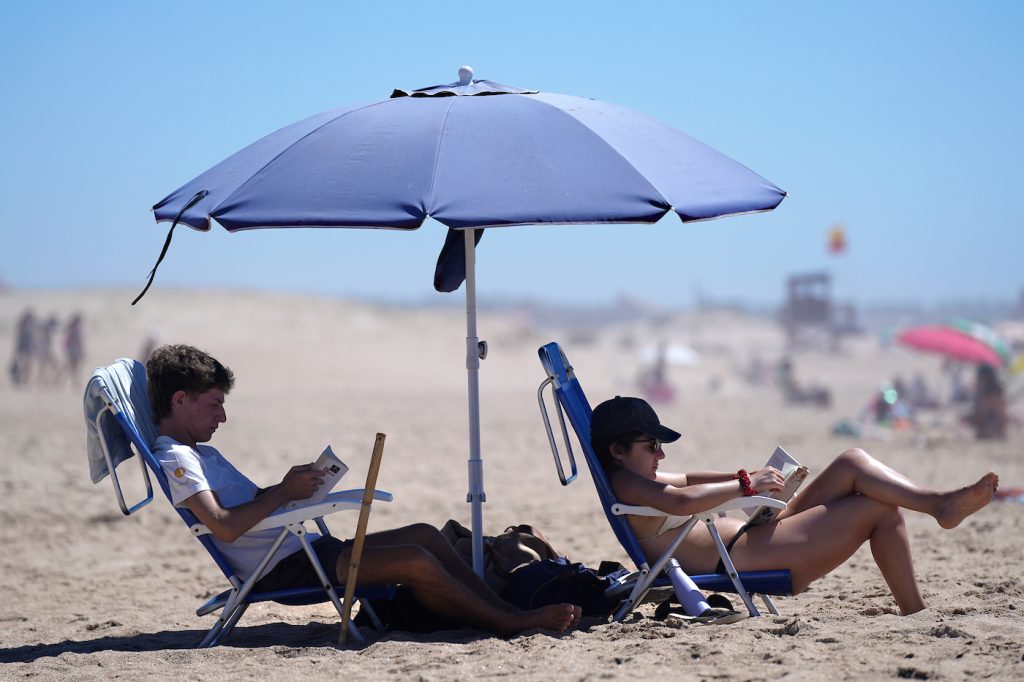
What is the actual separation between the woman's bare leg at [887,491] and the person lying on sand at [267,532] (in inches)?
41.2

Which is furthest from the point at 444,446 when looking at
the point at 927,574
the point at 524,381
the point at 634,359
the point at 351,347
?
the point at 634,359

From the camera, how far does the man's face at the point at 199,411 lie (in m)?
3.92

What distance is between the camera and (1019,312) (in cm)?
6631

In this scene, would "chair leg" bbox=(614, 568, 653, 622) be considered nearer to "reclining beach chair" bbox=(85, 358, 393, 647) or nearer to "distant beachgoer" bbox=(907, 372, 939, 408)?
"reclining beach chair" bbox=(85, 358, 393, 647)

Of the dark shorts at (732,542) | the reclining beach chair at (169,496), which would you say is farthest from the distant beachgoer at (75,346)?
the dark shorts at (732,542)

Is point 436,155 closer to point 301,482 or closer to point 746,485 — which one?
point 301,482

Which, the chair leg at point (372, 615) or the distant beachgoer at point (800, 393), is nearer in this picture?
the chair leg at point (372, 615)

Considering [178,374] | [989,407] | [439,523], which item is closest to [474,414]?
[178,374]

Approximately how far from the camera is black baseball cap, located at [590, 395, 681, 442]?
157 inches

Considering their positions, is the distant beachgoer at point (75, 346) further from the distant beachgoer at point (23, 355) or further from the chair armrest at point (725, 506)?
the chair armrest at point (725, 506)

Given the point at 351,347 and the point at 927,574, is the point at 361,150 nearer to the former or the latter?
the point at 927,574

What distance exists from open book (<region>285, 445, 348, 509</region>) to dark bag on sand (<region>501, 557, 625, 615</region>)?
2.53 ft

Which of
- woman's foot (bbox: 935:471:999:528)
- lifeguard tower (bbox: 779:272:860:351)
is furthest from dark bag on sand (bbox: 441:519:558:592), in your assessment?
lifeguard tower (bbox: 779:272:860:351)

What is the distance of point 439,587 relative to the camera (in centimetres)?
382
